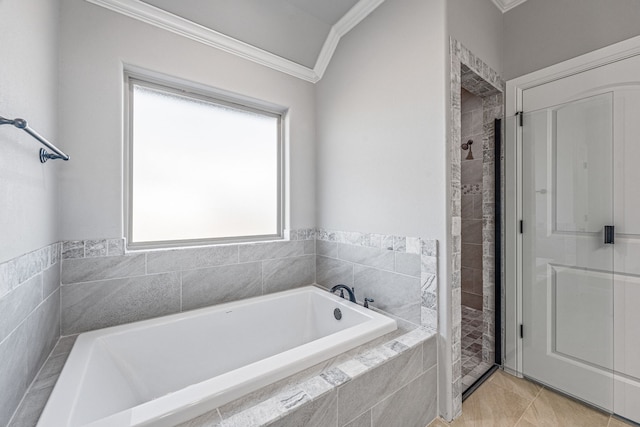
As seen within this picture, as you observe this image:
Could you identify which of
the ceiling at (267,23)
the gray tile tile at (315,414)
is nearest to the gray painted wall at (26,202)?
the ceiling at (267,23)

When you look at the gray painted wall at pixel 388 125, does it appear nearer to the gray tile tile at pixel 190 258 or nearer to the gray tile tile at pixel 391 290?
the gray tile tile at pixel 391 290

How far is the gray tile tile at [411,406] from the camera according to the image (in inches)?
47.9

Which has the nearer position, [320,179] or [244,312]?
[244,312]

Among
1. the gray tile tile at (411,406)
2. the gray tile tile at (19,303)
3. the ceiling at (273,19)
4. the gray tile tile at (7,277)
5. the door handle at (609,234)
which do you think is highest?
the ceiling at (273,19)

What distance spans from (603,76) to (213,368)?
9.78ft

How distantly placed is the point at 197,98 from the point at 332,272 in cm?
174

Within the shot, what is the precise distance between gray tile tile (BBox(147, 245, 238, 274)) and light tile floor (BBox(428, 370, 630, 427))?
165cm

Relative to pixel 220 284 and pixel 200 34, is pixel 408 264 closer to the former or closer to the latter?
pixel 220 284

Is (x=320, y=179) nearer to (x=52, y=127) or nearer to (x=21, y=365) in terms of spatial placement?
(x=52, y=127)

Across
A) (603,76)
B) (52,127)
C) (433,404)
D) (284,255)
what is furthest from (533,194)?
(52,127)

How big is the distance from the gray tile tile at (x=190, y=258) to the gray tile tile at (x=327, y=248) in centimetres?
75

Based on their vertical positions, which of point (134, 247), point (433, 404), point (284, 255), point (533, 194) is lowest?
point (433, 404)

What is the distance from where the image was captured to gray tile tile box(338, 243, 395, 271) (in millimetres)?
1771

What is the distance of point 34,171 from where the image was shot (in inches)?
44.0
